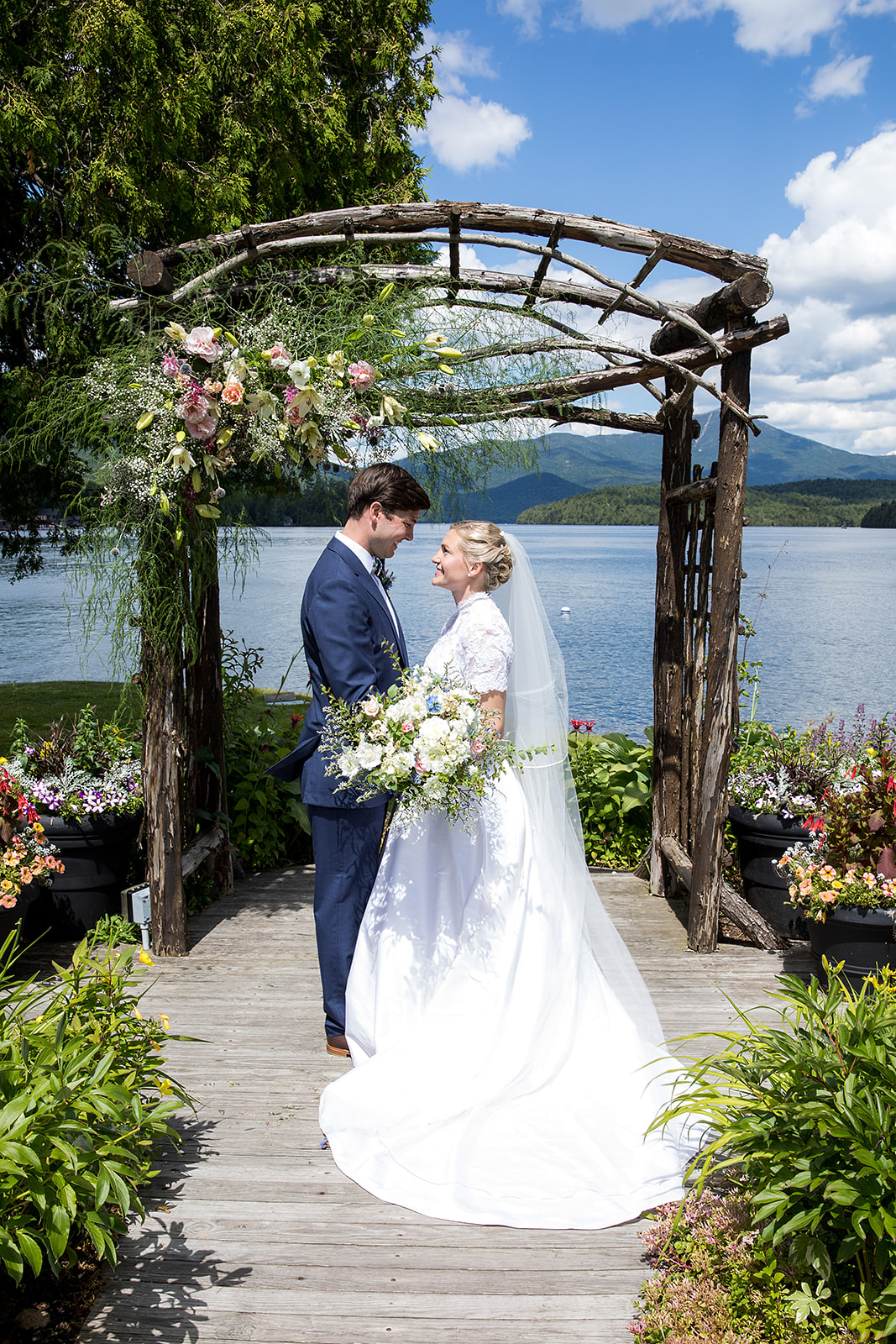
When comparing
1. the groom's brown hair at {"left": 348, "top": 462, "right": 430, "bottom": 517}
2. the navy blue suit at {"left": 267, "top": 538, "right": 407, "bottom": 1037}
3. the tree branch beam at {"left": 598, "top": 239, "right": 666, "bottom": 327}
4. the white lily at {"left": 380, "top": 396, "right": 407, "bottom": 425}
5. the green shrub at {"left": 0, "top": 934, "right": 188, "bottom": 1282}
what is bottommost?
the green shrub at {"left": 0, "top": 934, "right": 188, "bottom": 1282}

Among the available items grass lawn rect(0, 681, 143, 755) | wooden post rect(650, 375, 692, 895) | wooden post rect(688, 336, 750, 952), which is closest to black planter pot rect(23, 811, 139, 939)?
wooden post rect(688, 336, 750, 952)

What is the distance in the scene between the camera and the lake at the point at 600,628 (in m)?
10.3

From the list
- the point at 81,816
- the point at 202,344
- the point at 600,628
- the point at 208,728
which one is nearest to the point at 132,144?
the point at 202,344

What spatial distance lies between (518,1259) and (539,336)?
3931mm

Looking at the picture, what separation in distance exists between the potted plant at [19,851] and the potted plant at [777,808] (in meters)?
3.56

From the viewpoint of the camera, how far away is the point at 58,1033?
2256mm

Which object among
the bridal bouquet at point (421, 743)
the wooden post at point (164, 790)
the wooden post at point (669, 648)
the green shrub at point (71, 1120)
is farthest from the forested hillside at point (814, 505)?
the green shrub at point (71, 1120)

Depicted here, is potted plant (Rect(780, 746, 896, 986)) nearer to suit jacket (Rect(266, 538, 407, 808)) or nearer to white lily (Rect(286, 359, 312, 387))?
suit jacket (Rect(266, 538, 407, 808))

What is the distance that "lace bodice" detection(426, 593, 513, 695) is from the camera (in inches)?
133

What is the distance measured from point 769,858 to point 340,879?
8.40 ft

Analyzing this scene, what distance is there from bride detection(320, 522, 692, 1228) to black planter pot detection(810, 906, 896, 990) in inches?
39.6

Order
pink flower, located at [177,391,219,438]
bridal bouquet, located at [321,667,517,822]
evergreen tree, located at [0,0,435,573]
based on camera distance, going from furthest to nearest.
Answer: evergreen tree, located at [0,0,435,573], pink flower, located at [177,391,219,438], bridal bouquet, located at [321,667,517,822]

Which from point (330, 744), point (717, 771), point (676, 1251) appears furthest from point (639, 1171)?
point (717, 771)

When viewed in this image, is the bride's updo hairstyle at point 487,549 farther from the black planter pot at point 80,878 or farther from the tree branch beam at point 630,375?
the black planter pot at point 80,878
